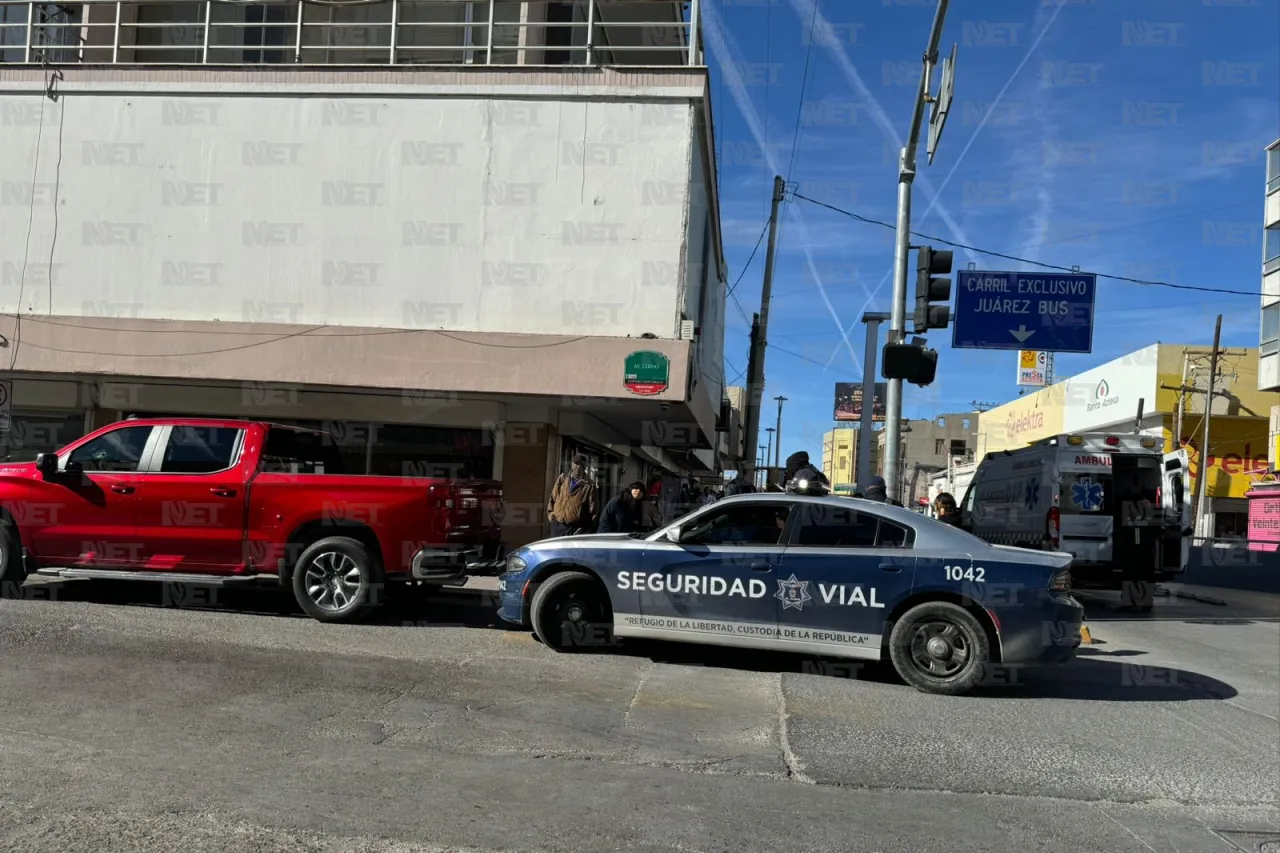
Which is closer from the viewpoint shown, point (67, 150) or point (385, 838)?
point (385, 838)

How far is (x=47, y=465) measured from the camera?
9023 millimetres

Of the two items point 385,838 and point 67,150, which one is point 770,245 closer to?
point 67,150

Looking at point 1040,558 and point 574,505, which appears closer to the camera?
point 1040,558

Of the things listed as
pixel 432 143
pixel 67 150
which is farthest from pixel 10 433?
pixel 432 143

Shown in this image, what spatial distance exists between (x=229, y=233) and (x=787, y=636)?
11353mm

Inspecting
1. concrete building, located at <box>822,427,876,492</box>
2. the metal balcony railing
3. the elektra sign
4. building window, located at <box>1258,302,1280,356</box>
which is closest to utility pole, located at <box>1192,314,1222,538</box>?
building window, located at <box>1258,302,1280,356</box>

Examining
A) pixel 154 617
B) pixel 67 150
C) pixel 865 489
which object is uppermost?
pixel 67 150

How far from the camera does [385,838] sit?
13.0 ft

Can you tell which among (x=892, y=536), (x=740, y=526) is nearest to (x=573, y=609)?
(x=740, y=526)

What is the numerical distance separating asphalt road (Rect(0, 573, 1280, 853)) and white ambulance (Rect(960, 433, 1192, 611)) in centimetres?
483

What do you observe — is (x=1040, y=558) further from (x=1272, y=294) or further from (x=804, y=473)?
(x=1272, y=294)

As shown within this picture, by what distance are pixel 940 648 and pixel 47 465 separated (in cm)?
809

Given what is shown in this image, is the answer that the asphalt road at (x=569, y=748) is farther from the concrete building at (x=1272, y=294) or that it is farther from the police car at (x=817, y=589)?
the concrete building at (x=1272, y=294)

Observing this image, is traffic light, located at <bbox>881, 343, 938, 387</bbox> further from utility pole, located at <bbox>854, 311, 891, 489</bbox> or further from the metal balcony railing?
the metal balcony railing
